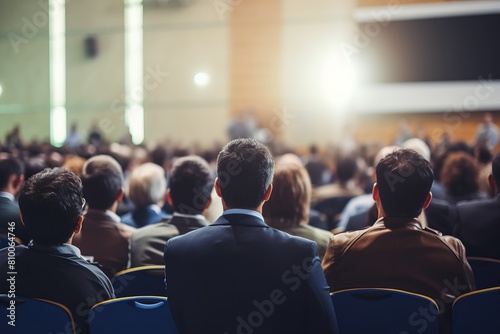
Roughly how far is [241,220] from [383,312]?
22.8 inches

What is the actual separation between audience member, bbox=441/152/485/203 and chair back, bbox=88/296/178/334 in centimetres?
279

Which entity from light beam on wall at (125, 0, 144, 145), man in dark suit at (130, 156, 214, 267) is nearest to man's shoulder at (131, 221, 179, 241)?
man in dark suit at (130, 156, 214, 267)

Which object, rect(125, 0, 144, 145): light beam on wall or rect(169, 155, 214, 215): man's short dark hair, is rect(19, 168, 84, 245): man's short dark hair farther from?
rect(125, 0, 144, 145): light beam on wall

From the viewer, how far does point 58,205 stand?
208 cm

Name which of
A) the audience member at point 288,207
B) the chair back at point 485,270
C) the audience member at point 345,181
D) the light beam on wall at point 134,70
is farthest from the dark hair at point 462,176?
the light beam on wall at point 134,70

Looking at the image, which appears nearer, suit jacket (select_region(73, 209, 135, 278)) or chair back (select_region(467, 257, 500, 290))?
chair back (select_region(467, 257, 500, 290))

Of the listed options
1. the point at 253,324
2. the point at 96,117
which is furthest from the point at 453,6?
the point at 253,324

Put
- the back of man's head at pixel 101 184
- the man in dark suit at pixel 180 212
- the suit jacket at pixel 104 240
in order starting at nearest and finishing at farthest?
the man in dark suit at pixel 180 212 < the suit jacket at pixel 104 240 < the back of man's head at pixel 101 184

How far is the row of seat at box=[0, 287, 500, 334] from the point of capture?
1.85 metres

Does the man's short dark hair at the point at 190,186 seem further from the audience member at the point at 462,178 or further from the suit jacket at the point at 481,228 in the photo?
the audience member at the point at 462,178

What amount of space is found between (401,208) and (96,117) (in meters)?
12.6

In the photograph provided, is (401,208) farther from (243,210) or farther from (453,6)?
(453,6)

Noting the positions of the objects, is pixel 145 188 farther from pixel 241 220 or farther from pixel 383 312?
pixel 383 312

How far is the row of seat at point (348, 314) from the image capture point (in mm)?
1854
